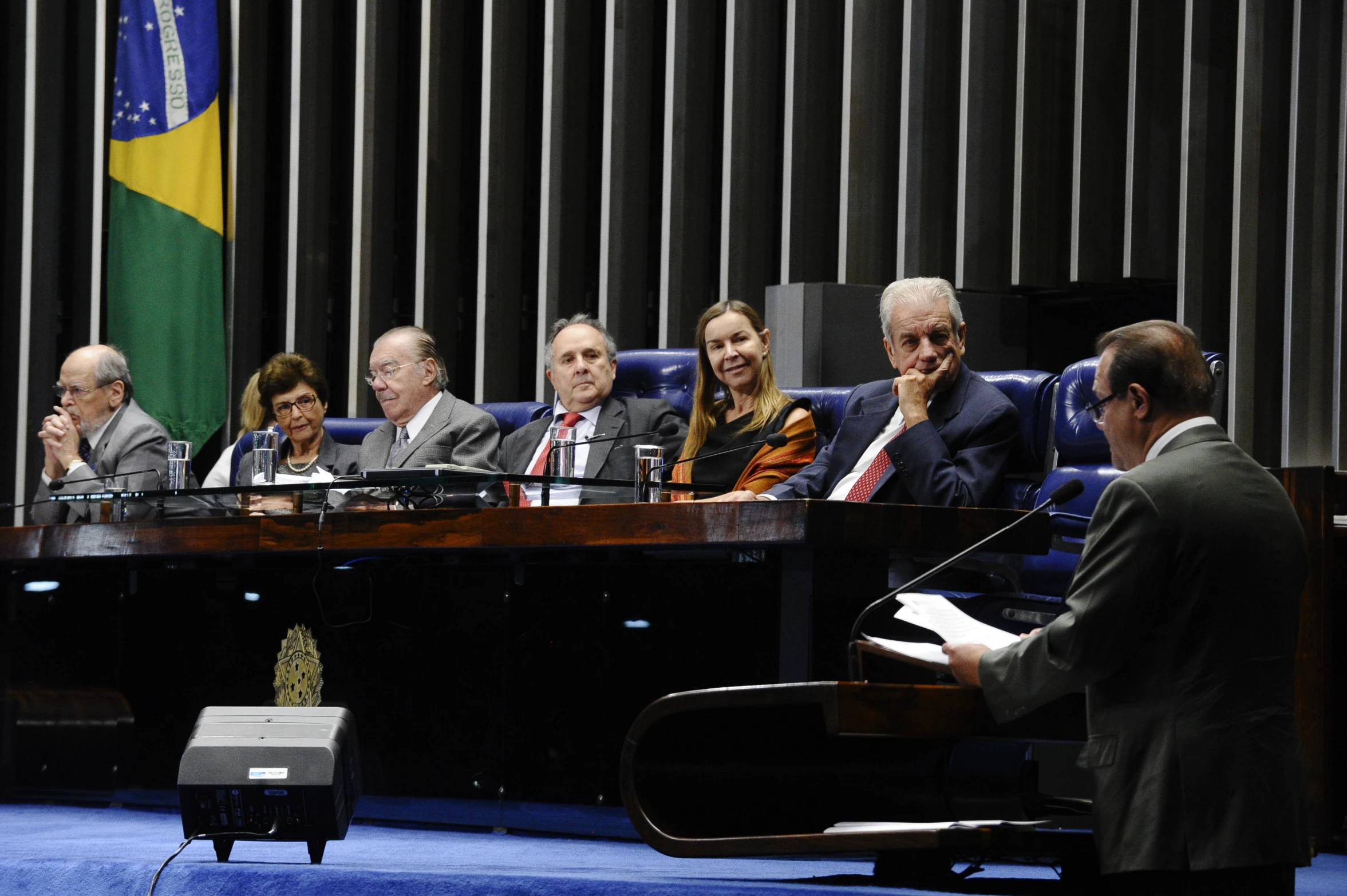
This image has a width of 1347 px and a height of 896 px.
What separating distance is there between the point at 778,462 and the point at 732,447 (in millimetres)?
104

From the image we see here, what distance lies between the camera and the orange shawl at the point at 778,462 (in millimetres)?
3029

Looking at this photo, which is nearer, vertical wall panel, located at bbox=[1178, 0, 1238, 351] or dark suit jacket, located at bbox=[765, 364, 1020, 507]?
dark suit jacket, located at bbox=[765, 364, 1020, 507]

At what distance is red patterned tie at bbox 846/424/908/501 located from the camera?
275cm

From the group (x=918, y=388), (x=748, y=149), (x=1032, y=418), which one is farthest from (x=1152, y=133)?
(x=918, y=388)

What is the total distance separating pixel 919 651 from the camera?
1.65 meters

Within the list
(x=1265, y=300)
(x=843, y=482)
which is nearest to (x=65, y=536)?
(x=843, y=482)

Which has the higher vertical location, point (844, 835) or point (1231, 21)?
point (1231, 21)

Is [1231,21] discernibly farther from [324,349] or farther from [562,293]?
[324,349]

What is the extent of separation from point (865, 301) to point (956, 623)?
8.05 feet

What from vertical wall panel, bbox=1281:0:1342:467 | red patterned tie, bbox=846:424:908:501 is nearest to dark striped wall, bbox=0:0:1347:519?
vertical wall panel, bbox=1281:0:1342:467

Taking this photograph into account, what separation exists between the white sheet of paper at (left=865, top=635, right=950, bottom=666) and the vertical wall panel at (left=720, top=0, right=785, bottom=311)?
11.1 feet

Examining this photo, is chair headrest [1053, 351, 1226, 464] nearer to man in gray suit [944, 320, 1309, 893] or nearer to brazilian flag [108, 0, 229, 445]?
man in gray suit [944, 320, 1309, 893]

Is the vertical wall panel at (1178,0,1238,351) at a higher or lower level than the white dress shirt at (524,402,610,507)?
higher

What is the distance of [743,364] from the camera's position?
320 centimetres
